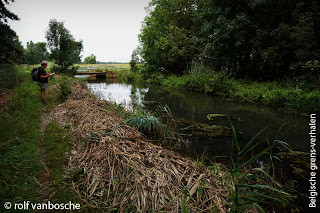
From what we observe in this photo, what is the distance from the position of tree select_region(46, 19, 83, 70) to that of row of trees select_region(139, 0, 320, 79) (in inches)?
427

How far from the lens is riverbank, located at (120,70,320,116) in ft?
25.6

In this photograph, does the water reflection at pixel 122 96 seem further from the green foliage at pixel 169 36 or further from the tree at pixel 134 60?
the tree at pixel 134 60

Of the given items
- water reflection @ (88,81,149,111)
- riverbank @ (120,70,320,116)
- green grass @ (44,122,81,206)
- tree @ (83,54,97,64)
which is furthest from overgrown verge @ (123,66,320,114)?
tree @ (83,54,97,64)

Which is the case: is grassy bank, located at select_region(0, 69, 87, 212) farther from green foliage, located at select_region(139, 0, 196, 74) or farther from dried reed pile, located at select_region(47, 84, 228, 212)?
green foliage, located at select_region(139, 0, 196, 74)

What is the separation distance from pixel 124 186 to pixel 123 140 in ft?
3.04

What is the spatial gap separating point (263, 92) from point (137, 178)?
427 inches

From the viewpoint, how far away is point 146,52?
88.5ft

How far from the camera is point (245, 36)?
1447 cm

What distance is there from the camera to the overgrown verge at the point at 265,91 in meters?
7.82

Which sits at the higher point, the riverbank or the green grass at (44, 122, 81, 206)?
the riverbank

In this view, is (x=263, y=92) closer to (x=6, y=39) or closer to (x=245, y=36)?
(x=245, y=36)

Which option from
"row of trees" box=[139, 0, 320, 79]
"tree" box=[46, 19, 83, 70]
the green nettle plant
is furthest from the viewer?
"tree" box=[46, 19, 83, 70]

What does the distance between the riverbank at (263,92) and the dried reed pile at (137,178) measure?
789 cm

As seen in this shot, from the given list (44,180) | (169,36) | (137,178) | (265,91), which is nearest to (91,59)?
(169,36)
